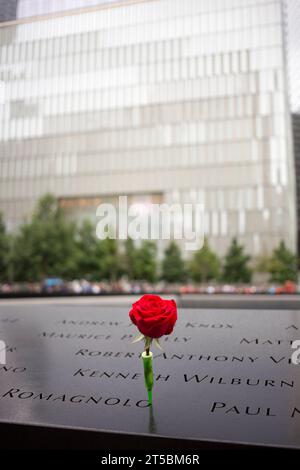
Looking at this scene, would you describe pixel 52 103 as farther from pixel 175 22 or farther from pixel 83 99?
pixel 175 22

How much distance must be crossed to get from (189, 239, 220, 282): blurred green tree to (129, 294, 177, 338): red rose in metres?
44.1

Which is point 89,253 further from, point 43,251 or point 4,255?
point 4,255

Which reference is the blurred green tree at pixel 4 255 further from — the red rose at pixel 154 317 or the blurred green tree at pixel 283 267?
the red rose at pixel 154 317

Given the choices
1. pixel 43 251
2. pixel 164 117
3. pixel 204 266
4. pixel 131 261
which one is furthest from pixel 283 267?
pixel 164 117

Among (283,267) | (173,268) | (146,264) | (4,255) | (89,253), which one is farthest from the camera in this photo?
(173,268)

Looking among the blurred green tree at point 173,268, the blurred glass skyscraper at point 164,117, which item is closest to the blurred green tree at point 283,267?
the blurred glass skyscraper at point 164,117

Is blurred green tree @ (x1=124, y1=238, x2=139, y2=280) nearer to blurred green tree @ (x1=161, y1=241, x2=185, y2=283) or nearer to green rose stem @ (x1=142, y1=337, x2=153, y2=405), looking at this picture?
blurred green tree @ (x1=161, y1=241, x2=185, y2=283)

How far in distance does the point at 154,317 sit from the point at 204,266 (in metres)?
44.4

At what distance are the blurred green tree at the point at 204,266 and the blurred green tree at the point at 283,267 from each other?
232 inches

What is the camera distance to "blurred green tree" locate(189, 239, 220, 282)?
46.5 metres

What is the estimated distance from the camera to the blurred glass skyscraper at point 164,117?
5559 centimetres

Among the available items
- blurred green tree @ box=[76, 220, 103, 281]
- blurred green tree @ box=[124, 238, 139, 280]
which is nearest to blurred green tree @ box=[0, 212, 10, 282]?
blurred green tree @ box=[76, 220, 103, 281]

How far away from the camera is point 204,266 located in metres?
46.5

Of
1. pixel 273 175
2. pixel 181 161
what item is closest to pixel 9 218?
pixel 181 161
